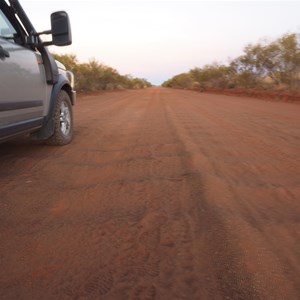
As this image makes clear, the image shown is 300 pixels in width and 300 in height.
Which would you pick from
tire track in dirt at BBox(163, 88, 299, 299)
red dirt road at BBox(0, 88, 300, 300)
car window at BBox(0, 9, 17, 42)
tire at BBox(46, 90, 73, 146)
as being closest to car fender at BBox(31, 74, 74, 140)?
tire at BBox(46, 90, 73, 146)

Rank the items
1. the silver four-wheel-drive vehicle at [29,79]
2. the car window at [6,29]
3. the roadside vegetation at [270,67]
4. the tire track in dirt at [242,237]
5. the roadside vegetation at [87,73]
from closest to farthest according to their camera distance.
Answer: the tire track in dirt at [242,237] < the silver four-wheel-drive vehicle at [29,79] < the car window at [6,29] < the roadside vegetation at [270,67] < the roadside vegetation at [87,73]

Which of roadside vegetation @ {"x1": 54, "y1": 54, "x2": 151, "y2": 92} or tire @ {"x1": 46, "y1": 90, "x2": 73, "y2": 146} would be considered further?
roadside vegetation @ {"x1": 54, "y1": 54, "x2": 151, "y2": 92}

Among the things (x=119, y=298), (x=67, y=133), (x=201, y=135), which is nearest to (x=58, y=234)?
(x=119, y=298)

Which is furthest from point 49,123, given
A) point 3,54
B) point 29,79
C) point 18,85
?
point 3,54

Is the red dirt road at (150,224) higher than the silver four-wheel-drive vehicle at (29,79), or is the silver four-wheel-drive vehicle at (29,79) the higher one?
the silver four-wheel-drive vehicle at (29,79)

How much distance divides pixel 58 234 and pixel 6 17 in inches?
113

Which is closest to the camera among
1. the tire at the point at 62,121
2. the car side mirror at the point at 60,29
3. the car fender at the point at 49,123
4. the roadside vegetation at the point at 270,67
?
the car side mirror at the point at 60,29

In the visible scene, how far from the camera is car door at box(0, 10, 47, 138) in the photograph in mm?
3299

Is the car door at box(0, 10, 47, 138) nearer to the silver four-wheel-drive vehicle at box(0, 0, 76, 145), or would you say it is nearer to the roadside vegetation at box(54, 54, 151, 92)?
the silver four-wheel-drive vehicle at box(0, 0, 76, 145)

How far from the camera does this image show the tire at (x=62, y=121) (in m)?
4.95

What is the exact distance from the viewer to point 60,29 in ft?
13.3

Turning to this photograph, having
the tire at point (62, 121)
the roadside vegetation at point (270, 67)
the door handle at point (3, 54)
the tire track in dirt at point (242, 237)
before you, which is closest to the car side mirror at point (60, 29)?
the door handle at point (3, 54)

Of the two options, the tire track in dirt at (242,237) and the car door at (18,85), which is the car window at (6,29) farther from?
the tire track in dirt at (242,237)

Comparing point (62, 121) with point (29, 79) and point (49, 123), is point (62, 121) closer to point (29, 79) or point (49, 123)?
point (49, 123)
